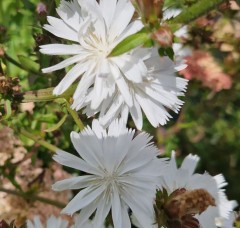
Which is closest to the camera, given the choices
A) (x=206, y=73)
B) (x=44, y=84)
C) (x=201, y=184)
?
(x=201, y=184)

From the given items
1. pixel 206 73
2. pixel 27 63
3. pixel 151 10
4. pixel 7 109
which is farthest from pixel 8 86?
pixel 206 73

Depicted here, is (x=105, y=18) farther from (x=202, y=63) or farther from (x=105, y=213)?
(x=202, y=63)

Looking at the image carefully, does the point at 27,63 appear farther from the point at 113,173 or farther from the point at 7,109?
the point at 113,173

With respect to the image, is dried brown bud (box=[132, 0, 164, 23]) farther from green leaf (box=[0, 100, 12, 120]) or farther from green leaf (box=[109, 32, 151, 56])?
green leaf (box=[0, 100, 12, 120])

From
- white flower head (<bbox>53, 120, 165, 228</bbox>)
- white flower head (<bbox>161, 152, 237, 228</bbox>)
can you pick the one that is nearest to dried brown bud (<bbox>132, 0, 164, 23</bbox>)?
white flower head (<bbox>53, 120, 165, 228</bbox>)

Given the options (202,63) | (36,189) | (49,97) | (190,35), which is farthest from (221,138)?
(49,97)

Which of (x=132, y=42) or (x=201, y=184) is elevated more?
(x=132, y=42)
